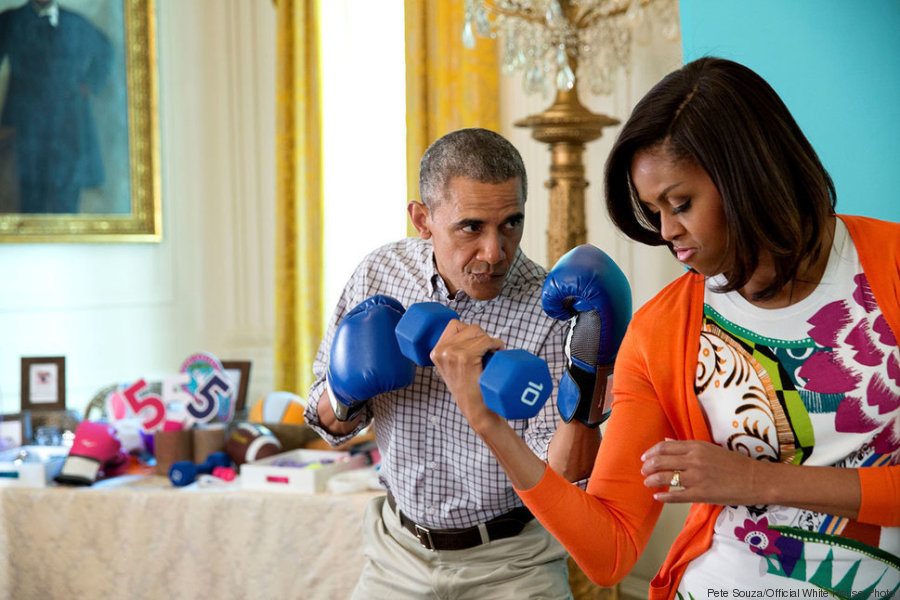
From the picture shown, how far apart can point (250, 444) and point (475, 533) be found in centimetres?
128

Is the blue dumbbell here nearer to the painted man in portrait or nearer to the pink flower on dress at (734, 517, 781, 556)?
the pink flower on dress at (734, 517, 781, 556)

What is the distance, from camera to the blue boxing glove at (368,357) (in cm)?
162

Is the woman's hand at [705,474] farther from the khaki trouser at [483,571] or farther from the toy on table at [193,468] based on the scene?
the toy on table at [193,468]

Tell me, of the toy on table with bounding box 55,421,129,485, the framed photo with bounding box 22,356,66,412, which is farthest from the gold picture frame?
the toy on table with bounding box 55,421,129,485

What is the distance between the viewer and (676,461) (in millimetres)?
1142

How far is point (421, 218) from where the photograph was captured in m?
1.78

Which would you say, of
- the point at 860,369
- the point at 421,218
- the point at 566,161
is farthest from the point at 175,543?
the point at 860,369

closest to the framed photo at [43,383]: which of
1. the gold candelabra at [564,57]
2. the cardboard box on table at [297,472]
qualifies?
the cardboard box on table at [297,472]

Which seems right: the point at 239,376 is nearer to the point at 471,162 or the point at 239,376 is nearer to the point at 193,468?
the point at 193,468

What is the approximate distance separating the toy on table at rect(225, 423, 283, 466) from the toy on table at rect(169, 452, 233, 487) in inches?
1.6

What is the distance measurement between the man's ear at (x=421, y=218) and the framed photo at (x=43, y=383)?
2168 mm

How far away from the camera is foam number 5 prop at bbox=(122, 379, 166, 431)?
3102mm

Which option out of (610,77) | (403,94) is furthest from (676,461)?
(403,94)

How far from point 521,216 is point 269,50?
3126mm
